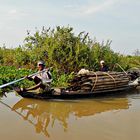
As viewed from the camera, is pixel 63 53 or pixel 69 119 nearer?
pixel 69 119

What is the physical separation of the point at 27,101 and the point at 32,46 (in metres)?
5.82

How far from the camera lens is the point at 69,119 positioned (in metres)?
7.32

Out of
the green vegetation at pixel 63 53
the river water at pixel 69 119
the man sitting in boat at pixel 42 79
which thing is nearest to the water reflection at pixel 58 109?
the river water at pixel 69 119

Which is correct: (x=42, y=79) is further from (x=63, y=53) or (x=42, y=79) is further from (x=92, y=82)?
(x=63, y=53)

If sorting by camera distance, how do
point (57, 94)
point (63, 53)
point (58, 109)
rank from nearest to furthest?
point (58, 109), point (57, 94), point (63, 53)

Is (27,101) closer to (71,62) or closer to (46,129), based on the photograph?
(46,129)

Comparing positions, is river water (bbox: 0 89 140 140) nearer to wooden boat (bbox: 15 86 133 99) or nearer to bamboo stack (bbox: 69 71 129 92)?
wooden boat (bbox: 15 86 133 99)

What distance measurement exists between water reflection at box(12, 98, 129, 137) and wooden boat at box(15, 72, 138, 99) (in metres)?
0.27

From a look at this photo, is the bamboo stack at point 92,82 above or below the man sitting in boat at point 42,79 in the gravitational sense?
below

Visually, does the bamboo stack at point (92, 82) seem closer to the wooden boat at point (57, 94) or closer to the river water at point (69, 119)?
the wooden boat at point (57, 94)

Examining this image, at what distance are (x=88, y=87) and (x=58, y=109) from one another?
211cm

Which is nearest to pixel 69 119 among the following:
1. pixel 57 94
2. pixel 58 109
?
pixel 58 109

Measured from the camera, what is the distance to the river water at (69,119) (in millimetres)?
5922

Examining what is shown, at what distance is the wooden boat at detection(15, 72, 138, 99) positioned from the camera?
31.0 feet
